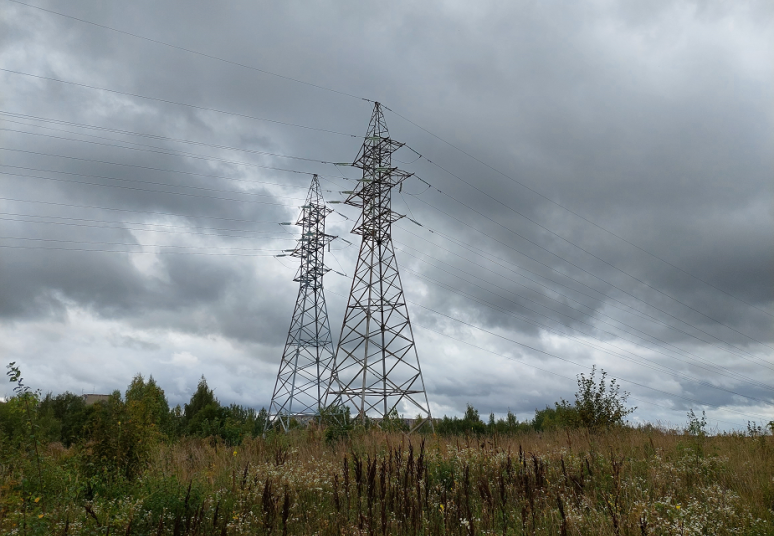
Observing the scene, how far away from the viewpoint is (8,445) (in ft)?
33.2

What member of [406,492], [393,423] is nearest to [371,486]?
[406,492]

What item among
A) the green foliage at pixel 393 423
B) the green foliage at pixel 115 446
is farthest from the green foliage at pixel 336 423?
the green foliage at pixel 115 446

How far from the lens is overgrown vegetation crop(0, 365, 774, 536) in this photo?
22.7 feet

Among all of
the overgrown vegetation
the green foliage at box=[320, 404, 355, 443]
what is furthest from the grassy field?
the green foliage at box=[320, 404, 355, 443]

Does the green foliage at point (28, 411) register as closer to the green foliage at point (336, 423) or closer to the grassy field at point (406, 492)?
the grassy field at point (406, 492)

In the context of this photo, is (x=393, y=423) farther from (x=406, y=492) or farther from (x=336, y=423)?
(x=406, y=492)

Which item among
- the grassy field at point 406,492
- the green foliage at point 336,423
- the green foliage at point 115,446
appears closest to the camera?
the grassy field at point 406,492

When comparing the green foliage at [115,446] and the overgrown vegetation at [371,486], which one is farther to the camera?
the green foliage at [115,446]

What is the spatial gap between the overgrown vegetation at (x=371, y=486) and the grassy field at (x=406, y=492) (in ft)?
0.12

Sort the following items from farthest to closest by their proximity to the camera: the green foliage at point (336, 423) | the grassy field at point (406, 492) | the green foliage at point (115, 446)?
the green foliage at point (336, 423), the green foliage at point (115, 446), the grassy field at point (406, 492)

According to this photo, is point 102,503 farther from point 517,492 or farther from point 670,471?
point 670,471

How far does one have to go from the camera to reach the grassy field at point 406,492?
679 centimetres

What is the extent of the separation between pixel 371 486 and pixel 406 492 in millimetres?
647

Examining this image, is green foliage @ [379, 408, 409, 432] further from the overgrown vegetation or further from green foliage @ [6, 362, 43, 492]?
green foliage @ [6, 362, 43, 492]
